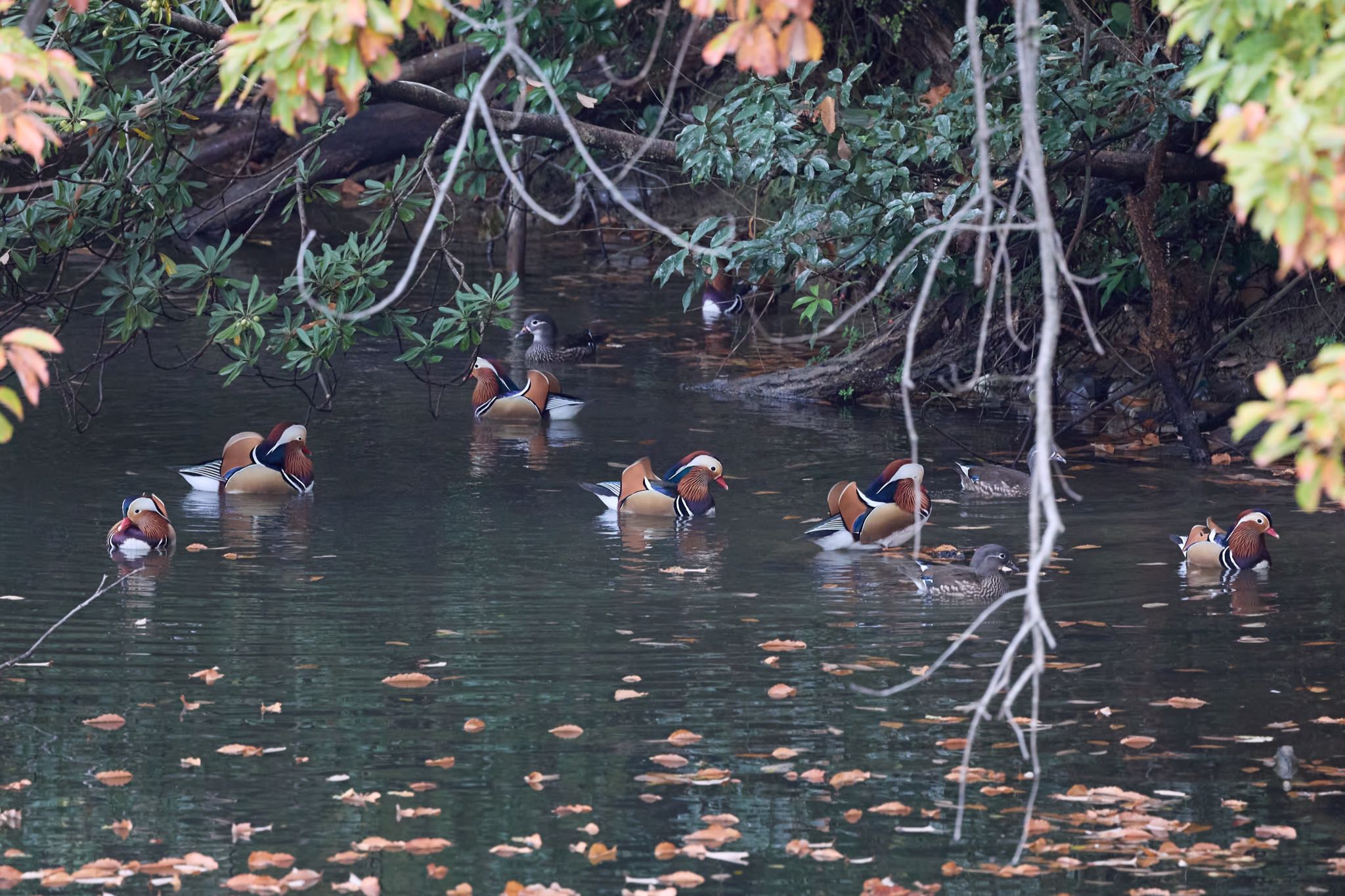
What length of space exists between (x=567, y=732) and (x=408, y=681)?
3.45 feet

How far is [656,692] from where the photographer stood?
8266 mm

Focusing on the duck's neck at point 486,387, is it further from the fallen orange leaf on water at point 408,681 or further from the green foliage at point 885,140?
the fallen orange leaf on water at point 408,681

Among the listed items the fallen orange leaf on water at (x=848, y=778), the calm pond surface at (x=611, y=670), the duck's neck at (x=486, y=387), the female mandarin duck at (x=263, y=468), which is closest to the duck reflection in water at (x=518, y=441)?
the calm pond surface at (x=611, y=670)

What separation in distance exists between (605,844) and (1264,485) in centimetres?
769

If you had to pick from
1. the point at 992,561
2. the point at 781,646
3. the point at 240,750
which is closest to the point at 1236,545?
the point at 992,561

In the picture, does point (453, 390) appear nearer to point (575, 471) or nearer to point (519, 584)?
point (575, 471)

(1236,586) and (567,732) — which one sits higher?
(1236,586)

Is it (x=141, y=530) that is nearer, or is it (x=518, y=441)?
(x=141, y=530)

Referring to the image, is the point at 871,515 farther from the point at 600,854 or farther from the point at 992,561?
the point at 600,854

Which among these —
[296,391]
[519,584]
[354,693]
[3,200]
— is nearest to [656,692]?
[354,693]

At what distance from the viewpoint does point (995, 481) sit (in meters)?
12.6

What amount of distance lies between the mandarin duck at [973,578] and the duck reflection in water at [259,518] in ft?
12.2

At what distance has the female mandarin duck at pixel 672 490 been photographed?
1205 cm

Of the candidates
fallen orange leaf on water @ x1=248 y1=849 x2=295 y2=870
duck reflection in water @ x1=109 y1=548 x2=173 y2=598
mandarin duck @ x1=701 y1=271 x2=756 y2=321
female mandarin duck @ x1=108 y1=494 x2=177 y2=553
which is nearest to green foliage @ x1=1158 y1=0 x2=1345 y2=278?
fallen orange leaf on water @ x1=248 y1=849 x2=295 y2=870
